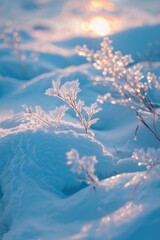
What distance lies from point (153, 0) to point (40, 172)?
11.5m

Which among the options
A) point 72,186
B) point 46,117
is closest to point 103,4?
point 46,117

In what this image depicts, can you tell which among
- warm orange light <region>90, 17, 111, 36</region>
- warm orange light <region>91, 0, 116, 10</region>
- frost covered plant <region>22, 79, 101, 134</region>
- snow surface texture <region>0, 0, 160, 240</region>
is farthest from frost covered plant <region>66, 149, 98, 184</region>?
warm orange light <region>91, 0, 116, 10</region>

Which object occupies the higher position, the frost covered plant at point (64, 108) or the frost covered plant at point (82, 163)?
the frost covered plant at point (64, 108)

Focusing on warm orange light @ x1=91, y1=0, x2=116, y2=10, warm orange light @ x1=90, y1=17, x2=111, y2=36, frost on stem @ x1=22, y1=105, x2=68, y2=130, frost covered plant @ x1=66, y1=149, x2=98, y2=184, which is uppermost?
warm orange light @ x1=91, y1=0, x2=116, y2=10

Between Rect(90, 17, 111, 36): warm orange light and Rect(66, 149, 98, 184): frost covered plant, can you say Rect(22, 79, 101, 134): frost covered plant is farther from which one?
Rect(90, 17, 111, 36): warm orange light

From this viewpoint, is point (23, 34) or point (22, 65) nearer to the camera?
point (22, 65)

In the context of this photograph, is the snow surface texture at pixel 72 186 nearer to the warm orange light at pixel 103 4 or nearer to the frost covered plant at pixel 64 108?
the frost covered plant at pixel 64 108

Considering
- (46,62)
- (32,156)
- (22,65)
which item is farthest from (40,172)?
(46,62)

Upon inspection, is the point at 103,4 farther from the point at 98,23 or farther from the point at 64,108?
the point at 64,108

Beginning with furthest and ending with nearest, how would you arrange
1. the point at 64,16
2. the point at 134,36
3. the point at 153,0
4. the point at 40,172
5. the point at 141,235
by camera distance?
1. the point at 153,0
2. the point at 64,16
3. the point at 134,36
4. the point at 40,172
5. the point at 141,235

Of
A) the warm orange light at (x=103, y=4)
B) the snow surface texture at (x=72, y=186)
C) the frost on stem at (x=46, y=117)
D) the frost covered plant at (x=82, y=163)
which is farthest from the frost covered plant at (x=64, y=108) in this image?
the warm orange light at (x=103, y=4)

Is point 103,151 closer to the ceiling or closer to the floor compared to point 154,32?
closer to the floor

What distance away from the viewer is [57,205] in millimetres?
2020

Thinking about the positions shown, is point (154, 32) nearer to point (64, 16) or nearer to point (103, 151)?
point (103, 151)
